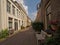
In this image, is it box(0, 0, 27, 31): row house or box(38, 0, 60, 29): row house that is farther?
box(0, 0, 27, 31): row house

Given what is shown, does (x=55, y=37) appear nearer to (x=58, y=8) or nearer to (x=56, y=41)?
(x=56, y=41)

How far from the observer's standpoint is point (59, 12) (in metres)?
8.14

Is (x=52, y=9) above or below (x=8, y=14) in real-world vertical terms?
below

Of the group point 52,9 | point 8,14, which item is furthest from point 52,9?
point 8,14

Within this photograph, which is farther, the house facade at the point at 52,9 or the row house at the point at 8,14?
the row house at the point at 8,14

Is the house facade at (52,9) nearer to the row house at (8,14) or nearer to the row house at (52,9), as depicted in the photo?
the row house at (52,9)

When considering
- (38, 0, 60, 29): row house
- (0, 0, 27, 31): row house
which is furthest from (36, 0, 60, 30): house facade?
(0, 0, 27, 31): row house

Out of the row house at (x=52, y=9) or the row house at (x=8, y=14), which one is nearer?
the row house at (x=52, y=9)

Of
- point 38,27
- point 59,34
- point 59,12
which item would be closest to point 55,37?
point 59,34

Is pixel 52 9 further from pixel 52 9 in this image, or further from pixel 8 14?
pixel 8 14

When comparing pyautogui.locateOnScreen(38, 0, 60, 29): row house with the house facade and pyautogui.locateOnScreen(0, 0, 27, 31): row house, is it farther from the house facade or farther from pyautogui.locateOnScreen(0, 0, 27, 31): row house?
pyautogui.locateOnScreen(0, 0, 27, 31): row house

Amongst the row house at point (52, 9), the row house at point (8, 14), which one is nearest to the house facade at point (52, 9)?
the row house at point (52, 9)

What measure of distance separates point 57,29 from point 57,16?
157 inches

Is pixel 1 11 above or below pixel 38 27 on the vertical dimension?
above
